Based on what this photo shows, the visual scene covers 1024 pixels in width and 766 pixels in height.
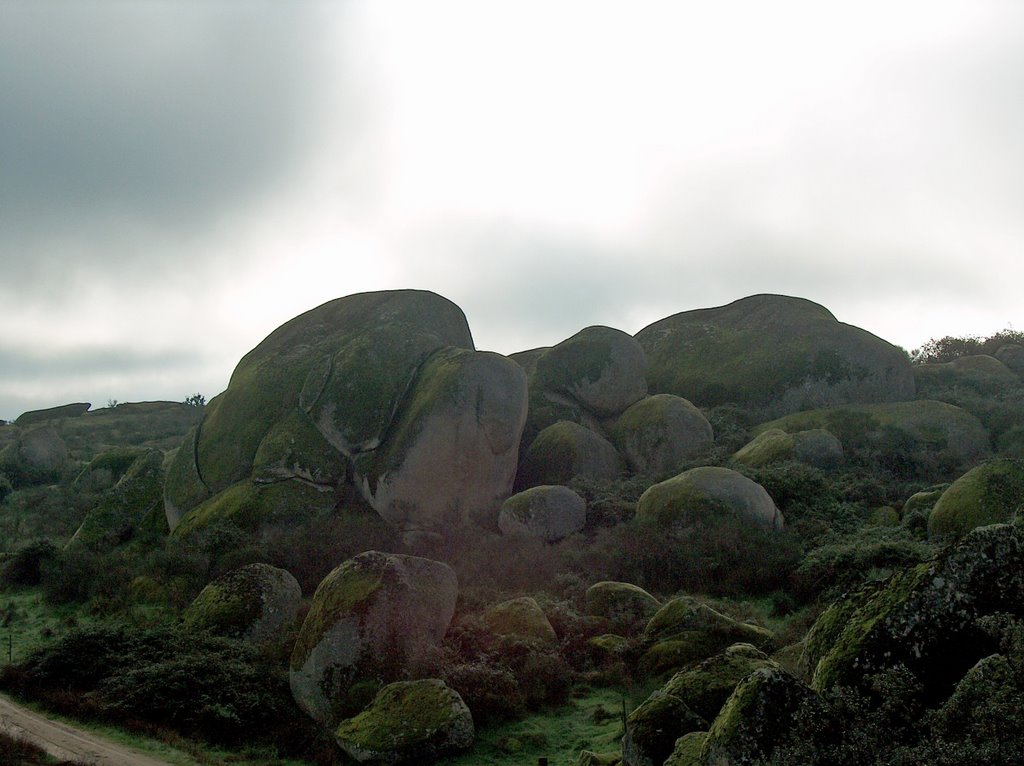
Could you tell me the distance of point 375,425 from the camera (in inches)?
1042

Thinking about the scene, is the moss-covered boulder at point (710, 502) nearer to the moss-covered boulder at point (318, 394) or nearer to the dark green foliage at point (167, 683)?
the moss-covered boulder at point (318, 394)

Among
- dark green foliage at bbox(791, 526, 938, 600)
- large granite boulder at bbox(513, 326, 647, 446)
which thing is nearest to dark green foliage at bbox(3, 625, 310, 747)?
dark green foliage at bbox(791, 526, 938, 600)

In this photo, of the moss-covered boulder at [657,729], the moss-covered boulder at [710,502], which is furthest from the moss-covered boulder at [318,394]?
the moss-covered boulder at [657,729]

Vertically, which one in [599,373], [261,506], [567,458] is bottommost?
[261,506]

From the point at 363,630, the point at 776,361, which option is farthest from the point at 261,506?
the point at 776,361

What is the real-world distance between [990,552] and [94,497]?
120 ft

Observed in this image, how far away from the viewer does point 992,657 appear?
6254 millimetres

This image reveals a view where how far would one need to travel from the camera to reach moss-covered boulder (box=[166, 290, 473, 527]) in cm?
2653

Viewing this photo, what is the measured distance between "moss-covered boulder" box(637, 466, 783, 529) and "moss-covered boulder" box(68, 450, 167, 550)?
17.3 metres

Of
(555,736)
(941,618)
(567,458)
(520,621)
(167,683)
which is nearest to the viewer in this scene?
(941,618)

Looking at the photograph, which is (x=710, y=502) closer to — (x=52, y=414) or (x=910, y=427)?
(x=910, y=427)

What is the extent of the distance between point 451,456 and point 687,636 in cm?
1245

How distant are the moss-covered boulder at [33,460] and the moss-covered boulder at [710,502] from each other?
38.5 m

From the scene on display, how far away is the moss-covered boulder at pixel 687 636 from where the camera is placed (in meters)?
13.0
